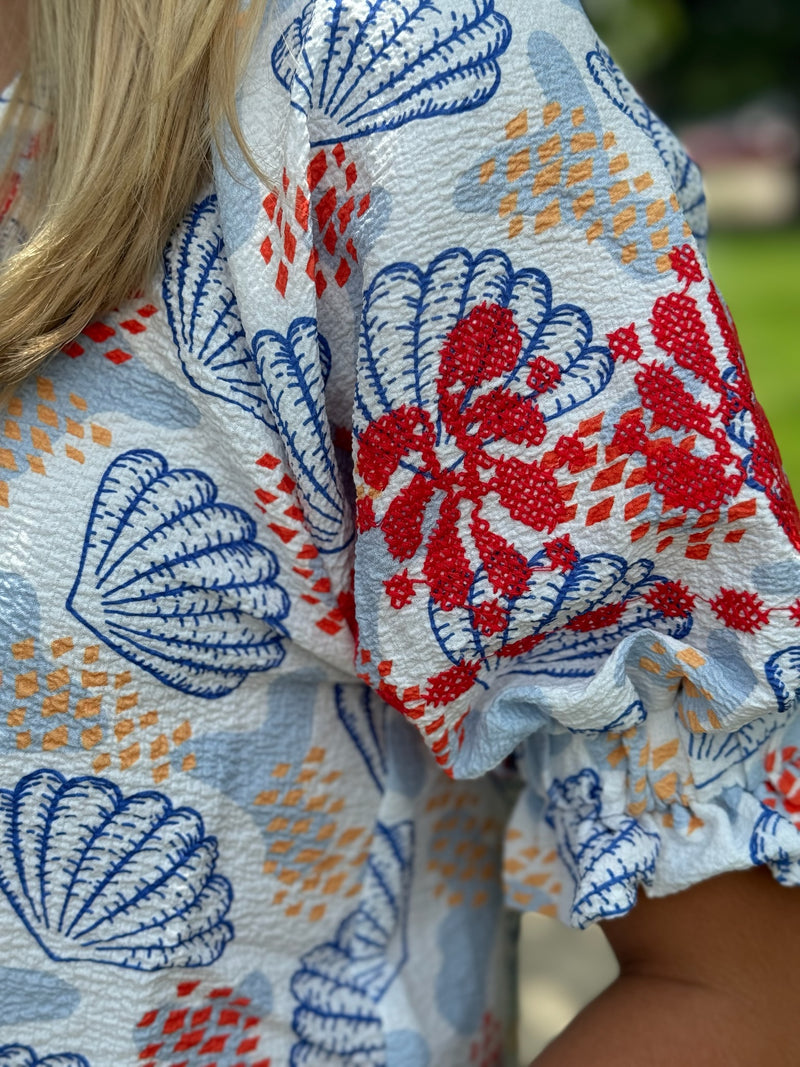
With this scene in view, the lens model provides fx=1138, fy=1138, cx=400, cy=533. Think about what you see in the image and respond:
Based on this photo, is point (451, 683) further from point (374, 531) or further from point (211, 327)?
point (211, 327)

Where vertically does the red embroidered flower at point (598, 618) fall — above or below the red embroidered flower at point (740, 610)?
above

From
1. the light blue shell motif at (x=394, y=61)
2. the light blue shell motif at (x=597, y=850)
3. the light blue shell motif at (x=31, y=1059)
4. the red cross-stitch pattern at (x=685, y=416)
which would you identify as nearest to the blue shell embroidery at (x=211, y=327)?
the light blue shell motif at (x=394, y=61)

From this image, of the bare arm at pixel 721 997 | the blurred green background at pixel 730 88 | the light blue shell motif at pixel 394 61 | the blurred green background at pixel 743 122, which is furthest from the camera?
the blurred green background at pixel 730 88

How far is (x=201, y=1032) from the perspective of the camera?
2.60ft

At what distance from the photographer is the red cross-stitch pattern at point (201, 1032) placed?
77 cm

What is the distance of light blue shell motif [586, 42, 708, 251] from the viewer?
2.26ft

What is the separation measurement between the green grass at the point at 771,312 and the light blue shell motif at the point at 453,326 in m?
2.01

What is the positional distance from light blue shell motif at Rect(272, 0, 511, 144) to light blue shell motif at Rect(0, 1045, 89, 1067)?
61 cm

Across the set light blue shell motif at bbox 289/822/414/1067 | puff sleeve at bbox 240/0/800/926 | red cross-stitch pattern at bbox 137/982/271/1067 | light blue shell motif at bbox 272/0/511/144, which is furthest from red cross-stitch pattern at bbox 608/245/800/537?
red cross-stitch pattern at bbox 137/982/271/1067

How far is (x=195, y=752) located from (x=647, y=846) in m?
0.30

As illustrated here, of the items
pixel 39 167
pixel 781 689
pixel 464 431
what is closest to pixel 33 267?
pixel 39 167

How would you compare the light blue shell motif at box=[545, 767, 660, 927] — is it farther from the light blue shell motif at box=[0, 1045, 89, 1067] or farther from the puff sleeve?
the light blue shell motif at box=[0, 1045, 89, 1067]

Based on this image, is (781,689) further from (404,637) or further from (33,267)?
(33,267)

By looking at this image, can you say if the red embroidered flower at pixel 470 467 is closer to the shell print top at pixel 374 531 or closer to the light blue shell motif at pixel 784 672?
the shell print top at pixel 374 531
